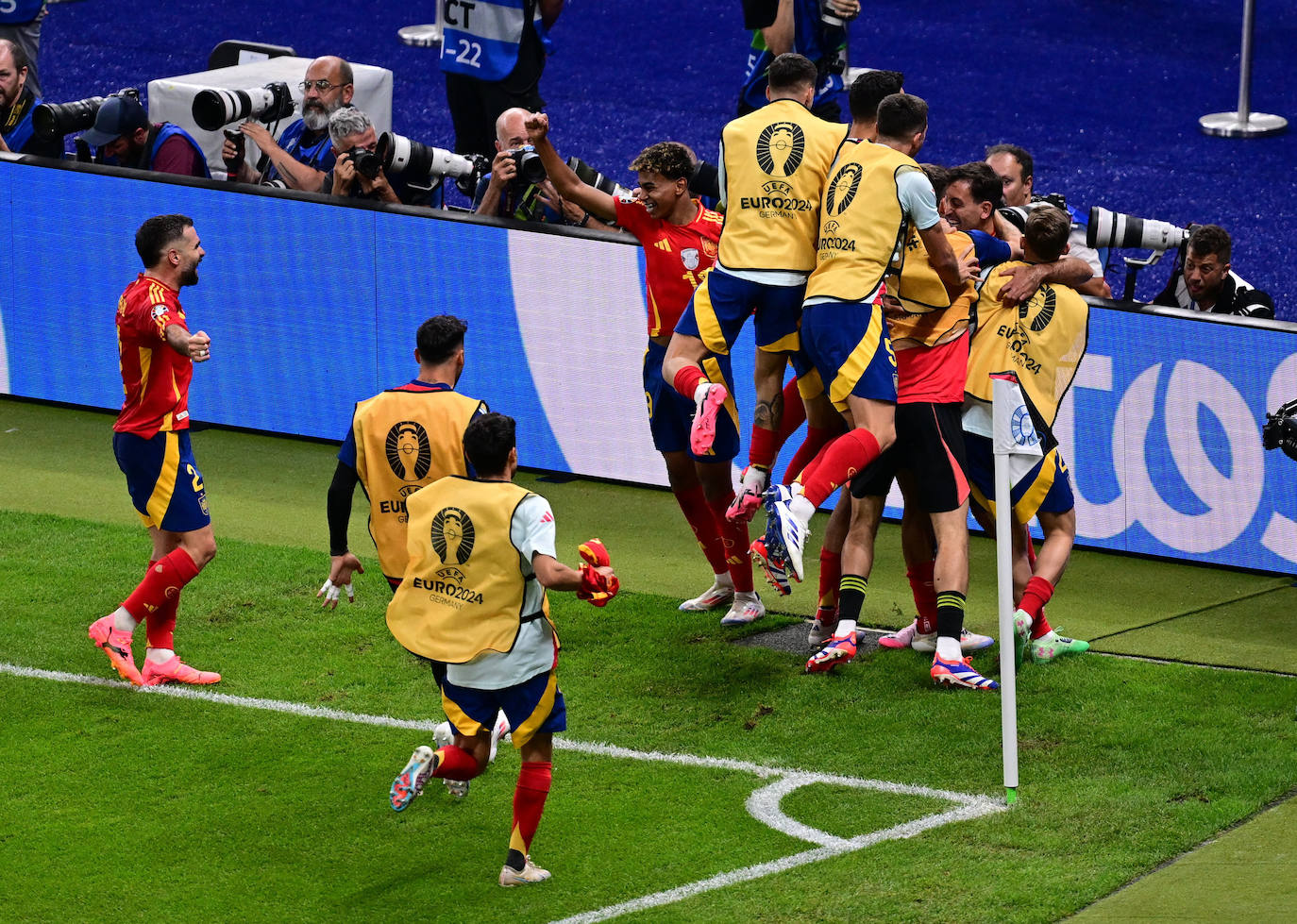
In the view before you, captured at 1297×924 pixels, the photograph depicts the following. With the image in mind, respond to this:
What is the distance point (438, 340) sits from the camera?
23.5 feet

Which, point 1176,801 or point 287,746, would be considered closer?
point 1176,801

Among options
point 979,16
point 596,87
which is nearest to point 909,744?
point 596,87

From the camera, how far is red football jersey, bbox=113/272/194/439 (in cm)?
806

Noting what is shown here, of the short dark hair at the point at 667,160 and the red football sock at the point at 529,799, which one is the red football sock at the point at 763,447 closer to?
the short dark hair at the point at 667,160

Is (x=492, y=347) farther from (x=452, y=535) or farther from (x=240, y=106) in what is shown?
(x=452, y=535)

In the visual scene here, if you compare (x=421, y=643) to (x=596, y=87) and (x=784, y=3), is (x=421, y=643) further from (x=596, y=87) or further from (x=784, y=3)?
(x=596, y=87)

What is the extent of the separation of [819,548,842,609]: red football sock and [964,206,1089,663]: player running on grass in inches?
27.6

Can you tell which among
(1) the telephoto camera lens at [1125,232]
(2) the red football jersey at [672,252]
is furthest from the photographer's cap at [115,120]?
(1) the telephoto camera lens at [1125,232]

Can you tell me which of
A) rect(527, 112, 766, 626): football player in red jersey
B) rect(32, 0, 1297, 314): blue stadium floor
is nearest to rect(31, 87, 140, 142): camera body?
rect(527, 112, 766, 626): football player in red jersey

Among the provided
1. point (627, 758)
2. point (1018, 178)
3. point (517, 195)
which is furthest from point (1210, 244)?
point (627, 758)

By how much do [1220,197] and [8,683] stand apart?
10.7 m

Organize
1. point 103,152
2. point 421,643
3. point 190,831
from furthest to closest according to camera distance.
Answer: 1. point 103,152
2. point 190,831
3. point 421,643

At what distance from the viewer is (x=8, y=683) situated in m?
8.38

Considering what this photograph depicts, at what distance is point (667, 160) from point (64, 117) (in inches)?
191
